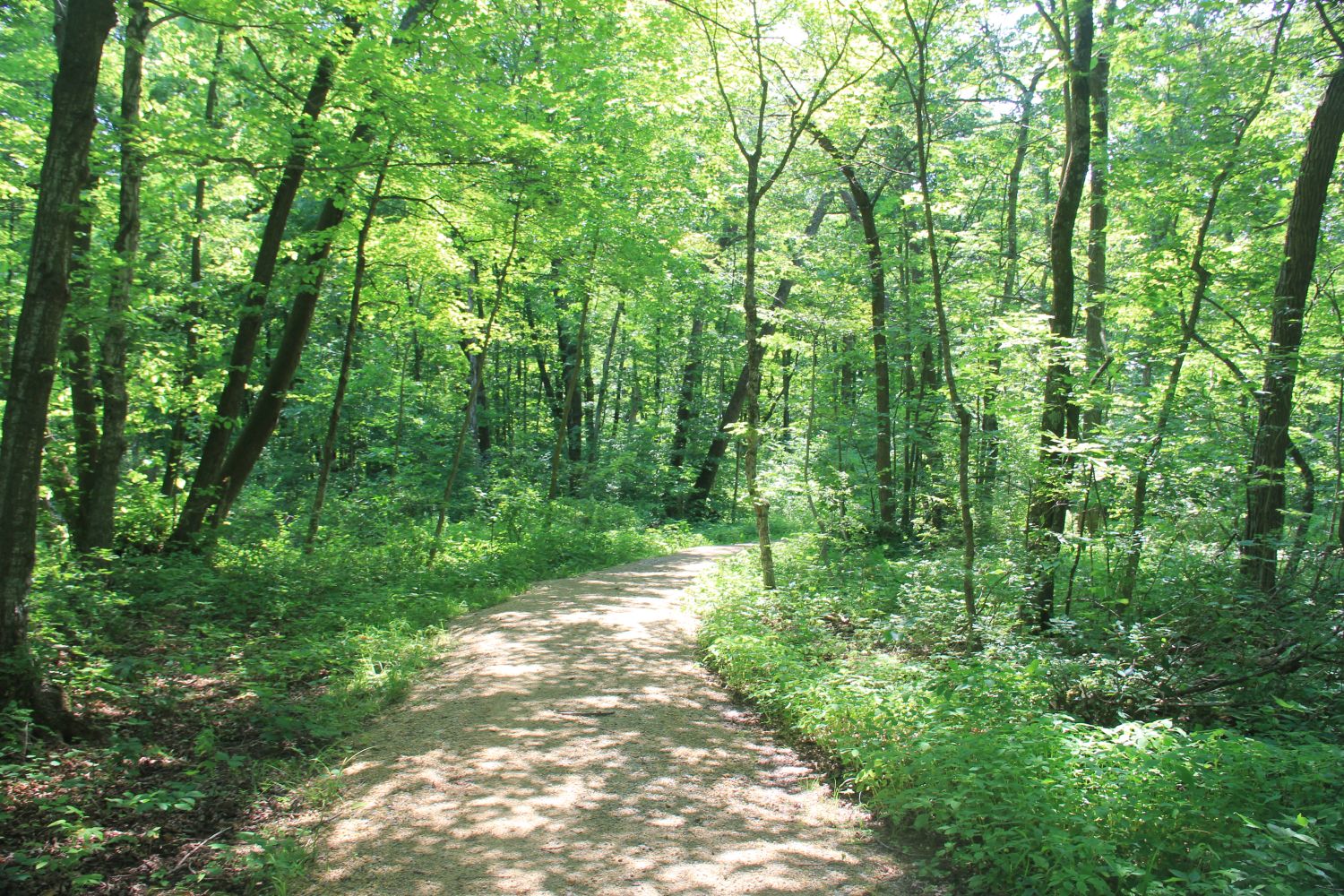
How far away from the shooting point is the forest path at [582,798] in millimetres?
3797

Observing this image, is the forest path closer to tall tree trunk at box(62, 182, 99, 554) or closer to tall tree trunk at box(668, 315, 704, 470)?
tall tree trunk at box(62, 182, 99, 554)

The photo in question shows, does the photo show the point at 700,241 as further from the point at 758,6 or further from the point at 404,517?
the point at 404,517

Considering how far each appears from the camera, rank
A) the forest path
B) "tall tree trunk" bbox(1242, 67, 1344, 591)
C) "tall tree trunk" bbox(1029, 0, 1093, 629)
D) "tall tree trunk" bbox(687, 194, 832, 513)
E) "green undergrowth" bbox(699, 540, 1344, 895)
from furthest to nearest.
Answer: "tall tree trunk" bbox(687, 194, 832, 513) → "tall tree trunk" bbox(1029, 0, 1093, 629) → "tall tree trunk" bbox(1242, 67, 1344, 591) → the forest path → "green undergrowth" bbox(699, 540, 1344, 895)

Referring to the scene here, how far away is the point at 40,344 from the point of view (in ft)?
14.9

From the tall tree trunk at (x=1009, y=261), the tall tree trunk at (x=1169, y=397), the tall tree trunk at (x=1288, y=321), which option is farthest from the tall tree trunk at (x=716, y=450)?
the tall tree trunk at (x=1288, y=321)

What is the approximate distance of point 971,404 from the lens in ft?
55.3

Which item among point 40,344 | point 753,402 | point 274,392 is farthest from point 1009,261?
point 40,344

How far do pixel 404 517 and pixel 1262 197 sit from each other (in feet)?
46.7

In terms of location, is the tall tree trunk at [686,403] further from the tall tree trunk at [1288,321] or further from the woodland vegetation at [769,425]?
the tall tree trunk at [1288,321]

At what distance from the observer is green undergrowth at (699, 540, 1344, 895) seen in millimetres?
3354

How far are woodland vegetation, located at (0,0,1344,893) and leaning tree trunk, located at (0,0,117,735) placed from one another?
0.02 metres

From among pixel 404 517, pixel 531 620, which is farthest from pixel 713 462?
pixel 531 620

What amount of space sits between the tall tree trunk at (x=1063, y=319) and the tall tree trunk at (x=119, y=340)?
10.1 meters

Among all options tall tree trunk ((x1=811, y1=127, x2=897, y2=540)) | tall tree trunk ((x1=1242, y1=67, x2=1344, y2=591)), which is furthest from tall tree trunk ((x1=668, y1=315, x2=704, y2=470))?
tall tree trunk ((x1=1242, y1=67, x2=1344, y2=591))
